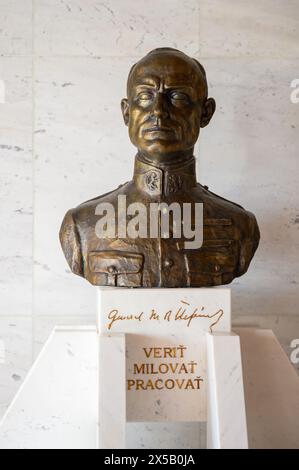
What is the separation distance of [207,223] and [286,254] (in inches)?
31.6

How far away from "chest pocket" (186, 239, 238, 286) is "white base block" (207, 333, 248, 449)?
182 millimetres

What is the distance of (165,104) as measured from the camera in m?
1.97

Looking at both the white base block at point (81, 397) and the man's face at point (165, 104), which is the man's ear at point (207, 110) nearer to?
the man's face at point (165, 104)

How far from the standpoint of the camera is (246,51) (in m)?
2.69

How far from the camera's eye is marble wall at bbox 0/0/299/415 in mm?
2654

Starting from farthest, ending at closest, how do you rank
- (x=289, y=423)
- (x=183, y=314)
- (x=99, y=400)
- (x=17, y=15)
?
(x=17, y=15) → (x=289, y=423) → (x=183, y=314) → (x=99, y=400)

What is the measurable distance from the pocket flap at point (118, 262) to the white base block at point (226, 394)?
11.9 inches

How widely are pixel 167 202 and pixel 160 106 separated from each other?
293 mm

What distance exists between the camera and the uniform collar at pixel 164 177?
2037mm

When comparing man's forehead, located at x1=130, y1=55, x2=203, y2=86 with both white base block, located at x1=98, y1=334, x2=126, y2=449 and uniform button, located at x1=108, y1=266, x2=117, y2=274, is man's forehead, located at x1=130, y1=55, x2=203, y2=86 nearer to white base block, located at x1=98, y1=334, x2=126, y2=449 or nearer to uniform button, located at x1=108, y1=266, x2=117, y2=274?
uniform button, located at x1=108, y1=266, x2=117, y2=274

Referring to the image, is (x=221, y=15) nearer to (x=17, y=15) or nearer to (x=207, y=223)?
(x=17, y=15)

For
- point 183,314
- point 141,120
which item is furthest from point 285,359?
point 141,120
